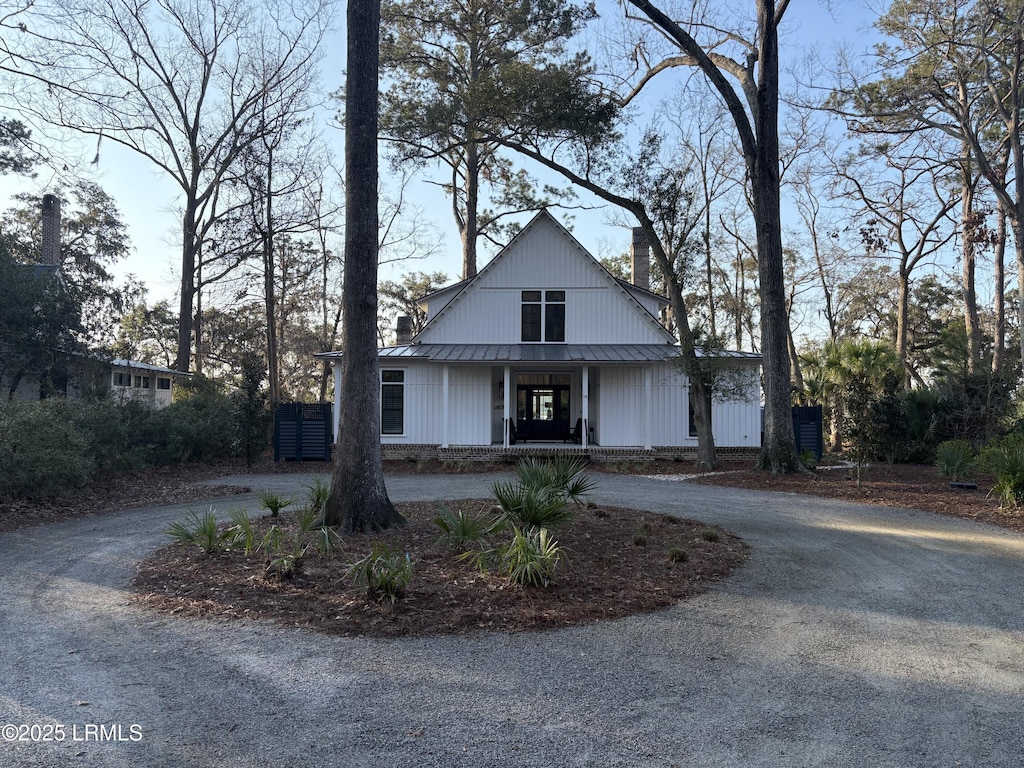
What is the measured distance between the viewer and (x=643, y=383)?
2025 centimetres

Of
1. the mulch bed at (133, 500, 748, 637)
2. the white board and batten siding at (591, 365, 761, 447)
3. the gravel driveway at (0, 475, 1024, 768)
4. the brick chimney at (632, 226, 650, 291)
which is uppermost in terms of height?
the brick chimney at (632, 226, 650, 291)

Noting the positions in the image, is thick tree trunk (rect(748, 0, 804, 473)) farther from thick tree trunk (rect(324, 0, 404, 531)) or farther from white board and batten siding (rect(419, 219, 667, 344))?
thick tree trunk (rect(324, 0, 404, 531))

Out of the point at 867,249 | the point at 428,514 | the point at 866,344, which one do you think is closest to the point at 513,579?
Answer: the point at 428,514

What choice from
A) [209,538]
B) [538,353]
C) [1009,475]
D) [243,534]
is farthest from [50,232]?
[1009,475]

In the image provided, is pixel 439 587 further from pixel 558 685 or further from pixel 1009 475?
pixel 1009 475

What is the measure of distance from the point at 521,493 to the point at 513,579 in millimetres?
1783

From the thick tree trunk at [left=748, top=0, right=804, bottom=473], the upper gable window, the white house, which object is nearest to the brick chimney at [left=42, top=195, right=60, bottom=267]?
the white house

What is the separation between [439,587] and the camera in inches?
234

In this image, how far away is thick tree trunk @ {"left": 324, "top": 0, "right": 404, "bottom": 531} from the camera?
820cm

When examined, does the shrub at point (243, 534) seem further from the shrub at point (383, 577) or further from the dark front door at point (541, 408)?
the dark front door at point (541, 408)

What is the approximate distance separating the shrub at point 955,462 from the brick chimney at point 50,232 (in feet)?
93.5

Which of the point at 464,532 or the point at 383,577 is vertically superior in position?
the point at 464,532

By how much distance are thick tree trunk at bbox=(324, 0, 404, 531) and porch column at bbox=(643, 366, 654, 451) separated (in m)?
12.1

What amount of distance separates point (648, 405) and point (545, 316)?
4.14 m
